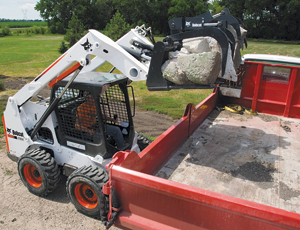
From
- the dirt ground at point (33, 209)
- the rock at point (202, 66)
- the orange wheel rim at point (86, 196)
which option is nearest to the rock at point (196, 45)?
the rock at point (202, 66)

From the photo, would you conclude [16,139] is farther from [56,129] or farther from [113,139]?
[113,139]

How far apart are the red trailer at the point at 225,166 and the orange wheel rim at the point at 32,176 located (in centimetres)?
195

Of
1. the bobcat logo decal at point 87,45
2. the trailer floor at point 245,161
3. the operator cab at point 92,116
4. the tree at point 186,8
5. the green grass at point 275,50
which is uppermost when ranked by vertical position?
the tree at point 186,8

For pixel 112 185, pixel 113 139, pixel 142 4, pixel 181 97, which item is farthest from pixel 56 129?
pixel 142 4

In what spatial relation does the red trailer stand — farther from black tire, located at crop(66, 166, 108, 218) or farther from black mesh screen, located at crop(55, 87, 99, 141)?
black mesh screen, located at crop(55, 87, 99, 141)

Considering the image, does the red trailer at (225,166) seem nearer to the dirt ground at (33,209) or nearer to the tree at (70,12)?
the dirt ground at (33,209)

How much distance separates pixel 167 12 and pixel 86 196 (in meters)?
49.3

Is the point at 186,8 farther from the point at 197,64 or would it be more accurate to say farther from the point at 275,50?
the point at 197,64

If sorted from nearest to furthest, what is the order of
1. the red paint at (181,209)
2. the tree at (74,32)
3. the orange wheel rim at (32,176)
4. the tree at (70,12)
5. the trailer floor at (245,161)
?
the red paint at (181,209) < the trailer floor at (245,161) < the orange wheel rim at (32,176) < the tree at (74,32) < the tree at (70,12)

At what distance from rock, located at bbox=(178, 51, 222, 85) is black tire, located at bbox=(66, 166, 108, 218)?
6.02 feet

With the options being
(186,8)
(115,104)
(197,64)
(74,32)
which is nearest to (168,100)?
(115,104)

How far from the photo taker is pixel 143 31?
497 centimetres

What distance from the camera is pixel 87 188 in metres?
3.74

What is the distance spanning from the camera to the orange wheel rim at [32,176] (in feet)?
14.0
